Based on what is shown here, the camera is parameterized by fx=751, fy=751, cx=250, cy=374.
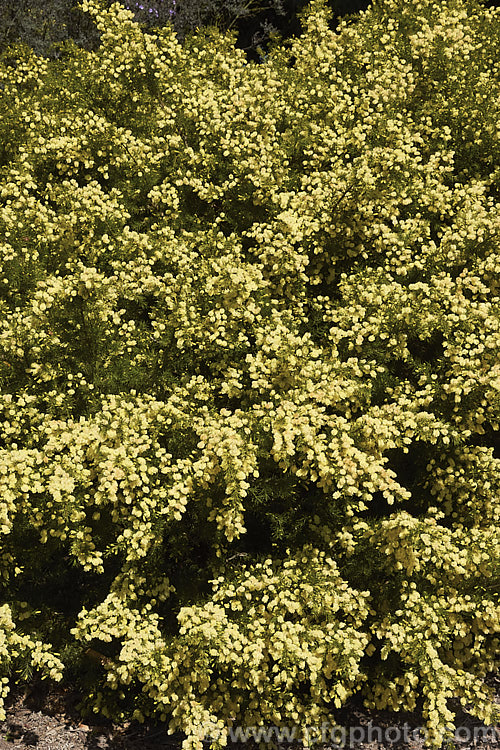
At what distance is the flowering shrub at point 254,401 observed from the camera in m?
4.37

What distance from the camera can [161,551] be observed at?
4867 millimetres

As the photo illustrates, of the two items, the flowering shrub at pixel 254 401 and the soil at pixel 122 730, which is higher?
the flowering shrub at pixel 254 401

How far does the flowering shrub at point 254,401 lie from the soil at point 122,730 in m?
0.21

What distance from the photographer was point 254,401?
506cm

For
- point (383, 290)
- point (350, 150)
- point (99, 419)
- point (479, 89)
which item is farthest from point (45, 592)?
point (479, 89)

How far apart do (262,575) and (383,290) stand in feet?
6.71

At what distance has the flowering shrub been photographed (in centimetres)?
437

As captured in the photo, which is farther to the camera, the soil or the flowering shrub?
the soil

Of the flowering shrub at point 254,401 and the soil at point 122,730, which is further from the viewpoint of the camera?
the soil at point 122,730

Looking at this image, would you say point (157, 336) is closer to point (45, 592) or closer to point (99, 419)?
point (99, 419)

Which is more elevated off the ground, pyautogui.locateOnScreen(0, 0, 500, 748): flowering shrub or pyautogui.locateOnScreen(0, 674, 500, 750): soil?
pyautogui.locateOnScreen(0, 0, 500, 748): flowering shrub

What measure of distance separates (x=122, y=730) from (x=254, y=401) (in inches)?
95.3

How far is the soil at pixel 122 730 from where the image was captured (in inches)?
196

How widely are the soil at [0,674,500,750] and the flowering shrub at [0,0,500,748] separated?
21 cm
